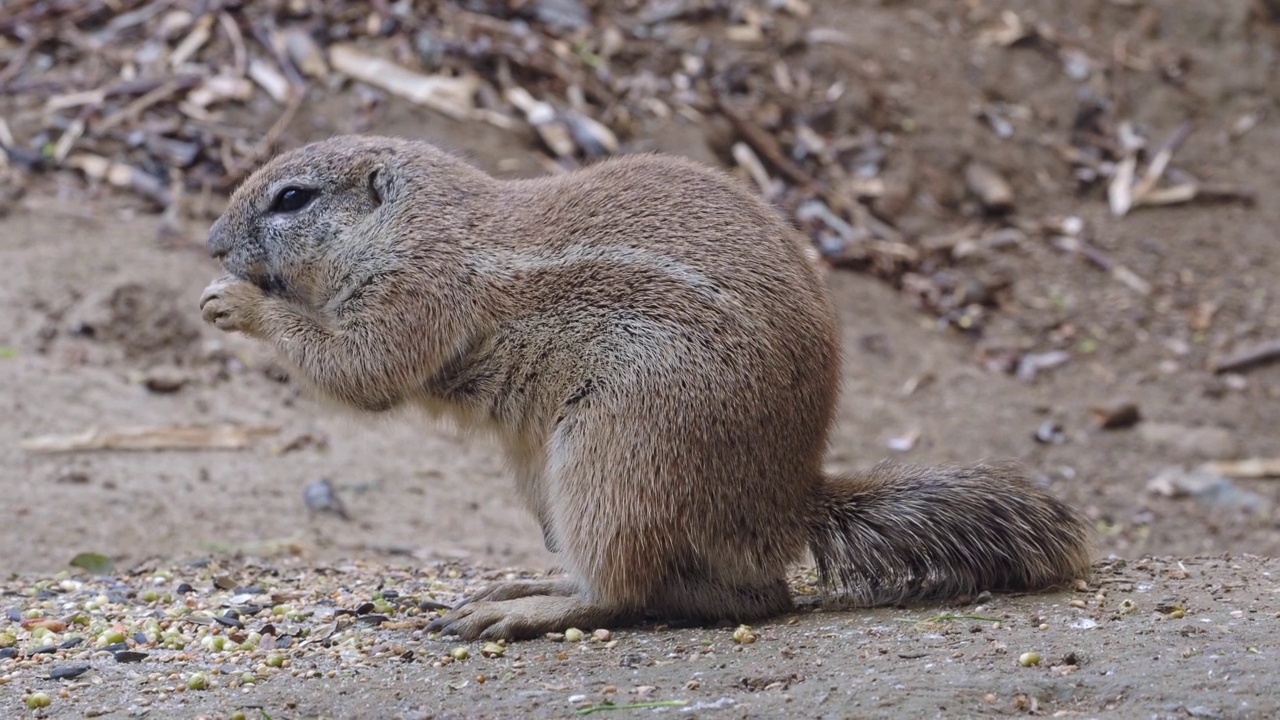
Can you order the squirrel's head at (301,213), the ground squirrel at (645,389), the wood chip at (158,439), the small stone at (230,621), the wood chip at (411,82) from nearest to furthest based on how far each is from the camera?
the ground squirrel at (645,389) < the small stone at (230,621) < the squirrel's head at (301,213) < the wood chip at (158,439) < the wood chip at (411,82)

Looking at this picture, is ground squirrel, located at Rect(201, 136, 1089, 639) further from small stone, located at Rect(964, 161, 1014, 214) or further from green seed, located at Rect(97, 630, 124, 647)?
small stone, located at Rect(964, 161, 1014, 214)

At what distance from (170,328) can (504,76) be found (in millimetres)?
3651

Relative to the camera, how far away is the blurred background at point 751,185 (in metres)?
7.68

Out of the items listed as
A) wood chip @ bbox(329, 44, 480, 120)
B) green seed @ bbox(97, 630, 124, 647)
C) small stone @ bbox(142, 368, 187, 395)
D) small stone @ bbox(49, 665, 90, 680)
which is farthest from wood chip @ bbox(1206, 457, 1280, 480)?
small stone @ bbox(49, 665, 90, 680)

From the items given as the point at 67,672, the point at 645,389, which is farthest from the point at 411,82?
the point at 67,672

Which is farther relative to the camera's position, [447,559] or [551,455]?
[447,559]

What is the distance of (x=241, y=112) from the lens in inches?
410

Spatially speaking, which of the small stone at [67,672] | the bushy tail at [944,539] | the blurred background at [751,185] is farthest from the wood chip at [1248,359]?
the small stone at [67,672]

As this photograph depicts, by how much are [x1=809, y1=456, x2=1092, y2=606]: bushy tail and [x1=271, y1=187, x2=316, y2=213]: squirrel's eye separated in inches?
80.0

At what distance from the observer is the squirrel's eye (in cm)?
498

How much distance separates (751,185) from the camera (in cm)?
870

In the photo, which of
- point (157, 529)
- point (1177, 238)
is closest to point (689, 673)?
point (157, 529)

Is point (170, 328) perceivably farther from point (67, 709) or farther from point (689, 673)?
point (689, 673)

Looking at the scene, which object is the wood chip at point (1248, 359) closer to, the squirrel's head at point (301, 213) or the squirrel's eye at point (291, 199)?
the squirrel's head at point (301, 213)
